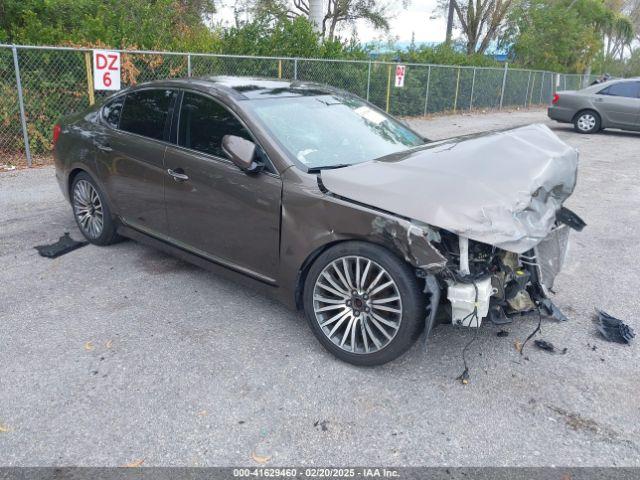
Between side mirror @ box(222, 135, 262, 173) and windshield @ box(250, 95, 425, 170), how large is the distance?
9.2 inches

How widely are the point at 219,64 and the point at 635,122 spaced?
11431 millimetres

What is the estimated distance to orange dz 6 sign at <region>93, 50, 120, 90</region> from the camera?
8.61 metres

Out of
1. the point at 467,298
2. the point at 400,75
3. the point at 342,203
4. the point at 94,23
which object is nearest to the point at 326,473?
the point at 467,298

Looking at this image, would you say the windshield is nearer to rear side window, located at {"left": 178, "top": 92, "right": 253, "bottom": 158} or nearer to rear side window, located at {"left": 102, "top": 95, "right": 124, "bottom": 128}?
rear side window, located at {"left": 178, "top": 92, "right": 253, "bottom": 158}

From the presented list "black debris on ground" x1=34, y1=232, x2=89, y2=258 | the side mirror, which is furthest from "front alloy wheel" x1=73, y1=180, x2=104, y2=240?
the side mirror

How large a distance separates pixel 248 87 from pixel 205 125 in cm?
47

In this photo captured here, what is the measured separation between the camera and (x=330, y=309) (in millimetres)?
3418

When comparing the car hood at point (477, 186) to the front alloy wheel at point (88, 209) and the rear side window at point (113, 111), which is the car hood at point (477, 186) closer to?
the rear side window at point (113, 111)

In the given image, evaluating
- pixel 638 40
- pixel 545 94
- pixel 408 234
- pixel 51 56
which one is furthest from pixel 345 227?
pixel 638 40

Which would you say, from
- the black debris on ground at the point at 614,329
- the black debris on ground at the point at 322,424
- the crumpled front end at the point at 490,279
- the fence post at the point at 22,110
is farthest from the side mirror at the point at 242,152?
the fence post at the point at 22,110

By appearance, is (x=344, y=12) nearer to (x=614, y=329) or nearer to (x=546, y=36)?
(x=546, y=36)

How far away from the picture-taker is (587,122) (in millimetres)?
15656

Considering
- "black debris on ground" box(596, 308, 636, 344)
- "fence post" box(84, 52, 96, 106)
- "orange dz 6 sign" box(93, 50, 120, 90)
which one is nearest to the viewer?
"black debris on ground" box(596, 308, 636, 344)

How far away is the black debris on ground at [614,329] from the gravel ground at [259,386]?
72 mm
